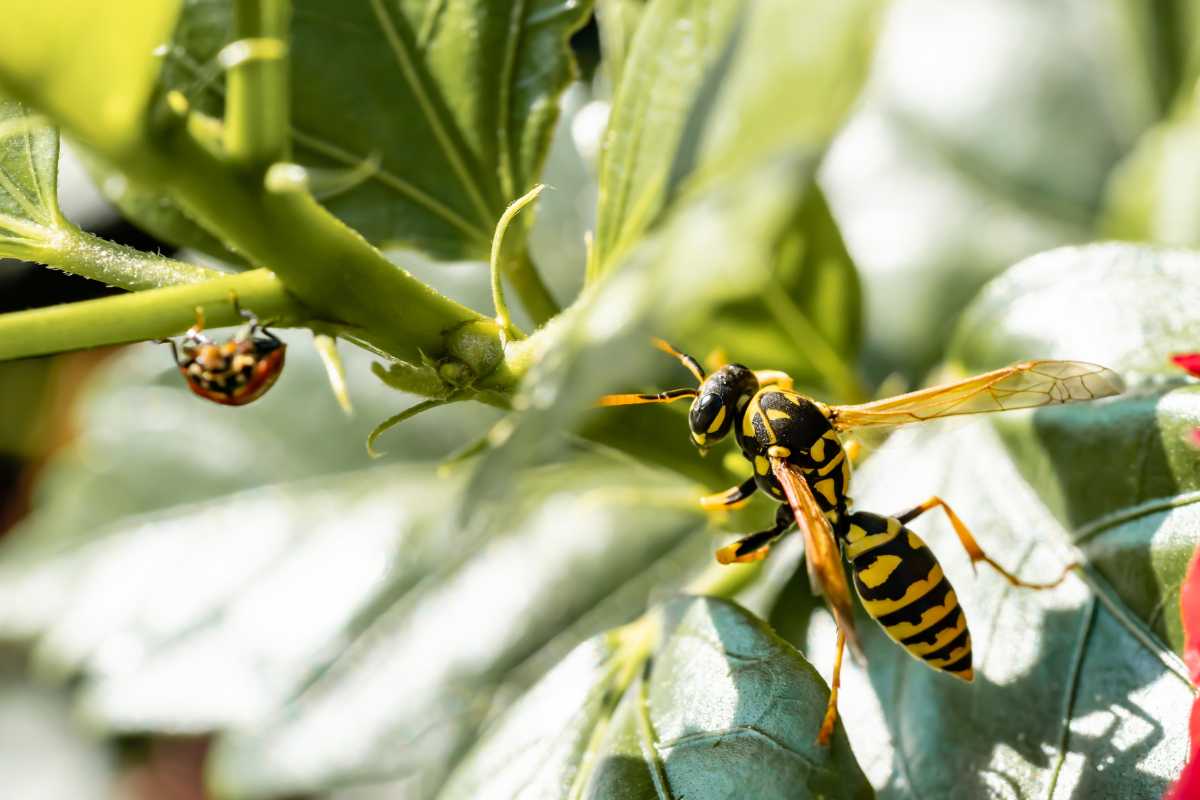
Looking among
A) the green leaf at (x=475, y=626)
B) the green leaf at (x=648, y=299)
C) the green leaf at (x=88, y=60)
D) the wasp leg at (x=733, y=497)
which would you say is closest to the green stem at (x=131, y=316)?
the green leaf at (x=88, y=60)

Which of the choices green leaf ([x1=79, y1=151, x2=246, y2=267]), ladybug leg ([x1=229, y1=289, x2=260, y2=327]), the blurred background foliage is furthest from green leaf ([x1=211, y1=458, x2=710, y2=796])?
ladybug leg ([x1=229, y1=289, x2=260, y2=327])

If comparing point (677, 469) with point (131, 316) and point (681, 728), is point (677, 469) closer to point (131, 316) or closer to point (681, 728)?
point (681, 728)

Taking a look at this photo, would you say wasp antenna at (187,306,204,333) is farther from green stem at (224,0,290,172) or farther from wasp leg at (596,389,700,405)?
wasp leg at (596,389,700,405)

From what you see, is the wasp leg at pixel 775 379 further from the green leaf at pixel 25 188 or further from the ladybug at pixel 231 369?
the green leaf at pixel 25 188

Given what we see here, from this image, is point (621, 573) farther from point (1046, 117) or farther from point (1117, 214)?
point (1046, 117)

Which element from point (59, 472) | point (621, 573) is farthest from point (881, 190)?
point (59, 472)

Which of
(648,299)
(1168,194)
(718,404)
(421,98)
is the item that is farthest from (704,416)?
(1168,194)
